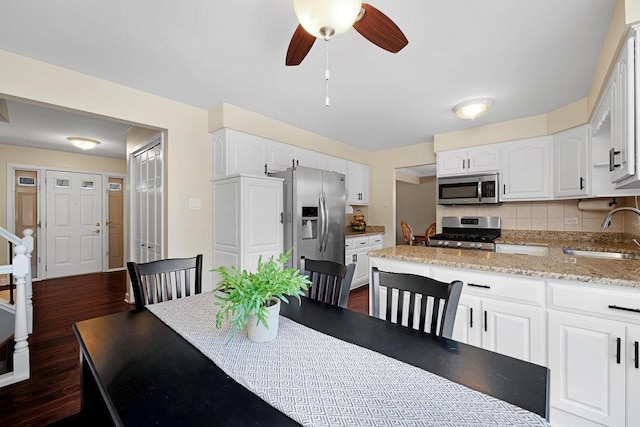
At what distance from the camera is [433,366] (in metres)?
0.85

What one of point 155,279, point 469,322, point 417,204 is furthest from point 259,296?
point 417,204

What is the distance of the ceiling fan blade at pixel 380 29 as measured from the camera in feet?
4.49

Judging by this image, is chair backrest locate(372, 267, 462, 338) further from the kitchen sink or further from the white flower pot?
the kitchen sink

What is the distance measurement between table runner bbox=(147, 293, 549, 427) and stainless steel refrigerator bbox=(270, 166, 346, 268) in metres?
2.27

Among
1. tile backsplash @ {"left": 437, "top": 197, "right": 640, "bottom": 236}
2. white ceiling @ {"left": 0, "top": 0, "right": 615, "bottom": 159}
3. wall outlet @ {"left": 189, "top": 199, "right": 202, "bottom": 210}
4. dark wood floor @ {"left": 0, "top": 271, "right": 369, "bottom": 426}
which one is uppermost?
white ceiling @ {"left": 0, "top": 0, "right": 615, "bottom": 159}

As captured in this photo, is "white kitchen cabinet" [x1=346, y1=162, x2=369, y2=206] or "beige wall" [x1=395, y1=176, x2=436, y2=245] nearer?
"white kitchen cabinet" [x1=346, y1=162, x2=369, y2=206]

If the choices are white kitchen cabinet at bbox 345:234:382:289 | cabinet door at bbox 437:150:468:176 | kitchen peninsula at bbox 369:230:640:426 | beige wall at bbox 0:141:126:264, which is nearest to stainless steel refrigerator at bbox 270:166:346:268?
white kitchen cabinet at bbox 345:234:382:289

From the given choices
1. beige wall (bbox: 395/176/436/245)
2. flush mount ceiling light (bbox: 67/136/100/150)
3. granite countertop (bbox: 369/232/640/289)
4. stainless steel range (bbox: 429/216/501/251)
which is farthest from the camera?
beige wall (bbox: 395/176/436/245)

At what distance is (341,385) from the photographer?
76 centimetres

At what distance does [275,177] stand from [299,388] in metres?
2.88

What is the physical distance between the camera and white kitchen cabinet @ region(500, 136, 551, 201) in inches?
132

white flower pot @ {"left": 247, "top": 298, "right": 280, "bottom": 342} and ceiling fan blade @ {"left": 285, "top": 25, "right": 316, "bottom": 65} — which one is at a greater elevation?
ceiling fan blade @ {"left": 285, "top": 25, "right": 316, "bottom": 65}

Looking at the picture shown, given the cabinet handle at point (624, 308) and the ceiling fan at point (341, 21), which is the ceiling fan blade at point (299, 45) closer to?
the ceiling fan at point (341, 21)

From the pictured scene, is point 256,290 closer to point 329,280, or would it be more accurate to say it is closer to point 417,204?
point 329,280
